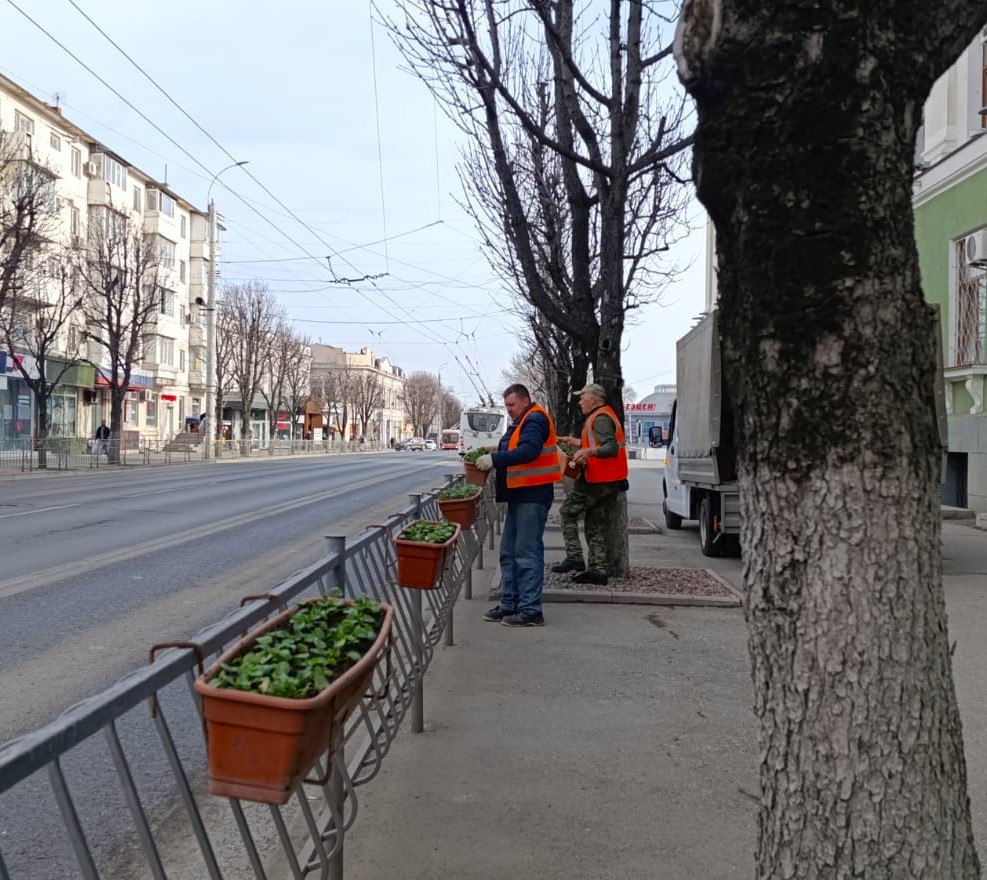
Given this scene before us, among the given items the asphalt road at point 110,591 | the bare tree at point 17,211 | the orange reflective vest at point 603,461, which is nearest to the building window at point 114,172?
the bare tree at point 17,211

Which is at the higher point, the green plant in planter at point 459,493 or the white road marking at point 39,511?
the green plant in planter at point 459,493

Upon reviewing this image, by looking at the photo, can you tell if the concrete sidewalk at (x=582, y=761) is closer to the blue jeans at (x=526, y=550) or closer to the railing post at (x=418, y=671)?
the railing post at (x=418, y=671)

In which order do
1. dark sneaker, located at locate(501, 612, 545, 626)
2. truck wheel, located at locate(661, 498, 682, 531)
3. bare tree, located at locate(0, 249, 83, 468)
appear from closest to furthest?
dark sneaker, located at locate(501, 612, 545, 626)
truck wheel, located at locate(661, 498, 682, 531)
bare tree, located at locate(0, 249, 83, 468)

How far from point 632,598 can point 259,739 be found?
20.8 feet

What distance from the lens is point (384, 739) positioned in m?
3.98

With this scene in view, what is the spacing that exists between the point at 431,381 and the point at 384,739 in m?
125

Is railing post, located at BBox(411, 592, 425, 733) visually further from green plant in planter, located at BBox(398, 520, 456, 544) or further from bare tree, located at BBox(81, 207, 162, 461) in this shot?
bare tree, located at BBox(81, 207, 162, 461)

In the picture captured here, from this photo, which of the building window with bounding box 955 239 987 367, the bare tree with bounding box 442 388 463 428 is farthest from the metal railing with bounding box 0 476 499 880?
the bare tree with bounding box 442 388 463 428

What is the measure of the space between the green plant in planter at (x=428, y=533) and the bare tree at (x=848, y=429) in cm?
259

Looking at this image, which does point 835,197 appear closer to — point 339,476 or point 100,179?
point 339,476

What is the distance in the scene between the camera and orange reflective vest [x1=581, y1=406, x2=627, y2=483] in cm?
829

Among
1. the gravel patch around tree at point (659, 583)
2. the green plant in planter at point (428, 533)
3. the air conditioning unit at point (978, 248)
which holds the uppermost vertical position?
the air conditioning unit at point (978, 248)

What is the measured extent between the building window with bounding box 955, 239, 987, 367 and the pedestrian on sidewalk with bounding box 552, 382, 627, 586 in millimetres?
9688

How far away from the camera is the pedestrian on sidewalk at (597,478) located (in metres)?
8.23
